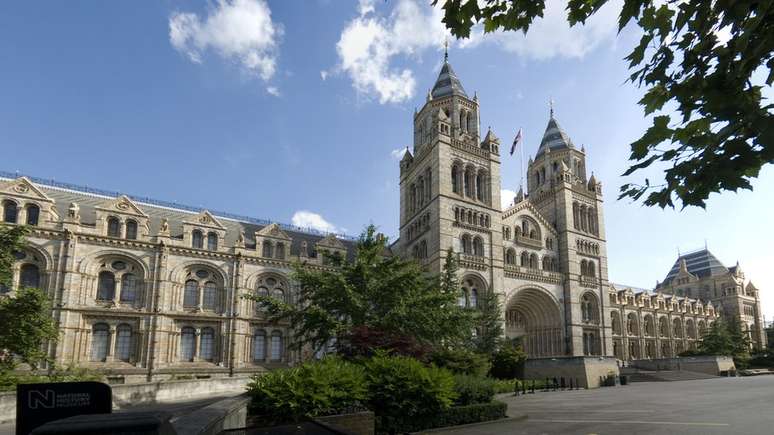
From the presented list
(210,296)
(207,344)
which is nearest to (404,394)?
(207,344)

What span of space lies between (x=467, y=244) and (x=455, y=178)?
19.7ft

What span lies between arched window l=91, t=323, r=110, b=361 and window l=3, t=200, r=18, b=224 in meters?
8.07

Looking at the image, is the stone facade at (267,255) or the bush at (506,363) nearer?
the stone facade at (267,255)

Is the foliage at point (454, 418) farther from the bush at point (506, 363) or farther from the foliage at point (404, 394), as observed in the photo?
the bush at point (506, 363)

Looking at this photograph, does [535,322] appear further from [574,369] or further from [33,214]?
[33,214]

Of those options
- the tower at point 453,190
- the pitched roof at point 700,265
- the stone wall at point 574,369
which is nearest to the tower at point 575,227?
the stone wall at point 574,369

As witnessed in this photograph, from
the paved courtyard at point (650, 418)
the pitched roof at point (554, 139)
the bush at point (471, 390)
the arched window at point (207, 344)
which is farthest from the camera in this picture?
the pitched roof at point (554, 139)

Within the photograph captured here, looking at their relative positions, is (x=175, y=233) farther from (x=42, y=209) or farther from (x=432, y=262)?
(x=432, y=262)

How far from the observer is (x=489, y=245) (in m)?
41.2

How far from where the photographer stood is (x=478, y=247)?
40875 millimetres

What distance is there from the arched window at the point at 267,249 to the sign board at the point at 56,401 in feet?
111

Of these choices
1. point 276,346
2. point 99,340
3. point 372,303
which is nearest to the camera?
point 372,303

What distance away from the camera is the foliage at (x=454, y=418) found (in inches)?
507

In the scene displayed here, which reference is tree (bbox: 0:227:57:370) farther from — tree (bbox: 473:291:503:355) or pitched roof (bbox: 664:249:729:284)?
pitched roof (bbox: 664:249:729:284)
